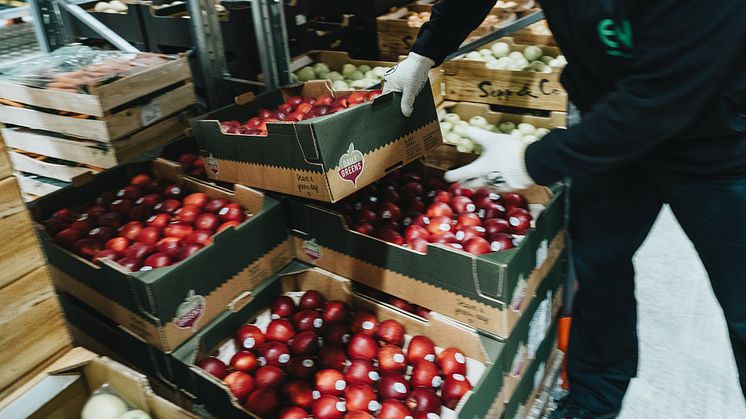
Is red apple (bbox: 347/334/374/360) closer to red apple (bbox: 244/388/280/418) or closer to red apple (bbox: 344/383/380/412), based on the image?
red apple (bbox: 344/383/380/412)

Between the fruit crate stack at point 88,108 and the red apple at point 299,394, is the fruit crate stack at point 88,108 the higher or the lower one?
the higher one

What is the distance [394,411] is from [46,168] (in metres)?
1.86

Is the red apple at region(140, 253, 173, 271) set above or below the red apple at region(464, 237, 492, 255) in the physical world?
above

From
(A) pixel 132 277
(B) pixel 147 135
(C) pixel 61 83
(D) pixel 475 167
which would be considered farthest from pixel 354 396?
(C) pixel 61 83

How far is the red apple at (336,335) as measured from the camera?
1677 millimetres

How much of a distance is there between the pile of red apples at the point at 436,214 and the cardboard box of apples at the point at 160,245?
0.30 meters

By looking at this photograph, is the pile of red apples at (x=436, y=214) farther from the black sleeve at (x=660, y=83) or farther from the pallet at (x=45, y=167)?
the pallet at (x=45, y=167)

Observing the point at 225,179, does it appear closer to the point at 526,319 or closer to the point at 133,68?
the point at 133,68

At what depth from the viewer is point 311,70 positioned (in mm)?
3232

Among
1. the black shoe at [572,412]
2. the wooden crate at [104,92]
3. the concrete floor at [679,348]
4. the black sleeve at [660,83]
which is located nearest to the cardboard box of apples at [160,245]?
the wooden crate at [104,92]

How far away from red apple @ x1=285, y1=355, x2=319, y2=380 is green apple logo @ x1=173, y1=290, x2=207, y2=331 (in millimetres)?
279

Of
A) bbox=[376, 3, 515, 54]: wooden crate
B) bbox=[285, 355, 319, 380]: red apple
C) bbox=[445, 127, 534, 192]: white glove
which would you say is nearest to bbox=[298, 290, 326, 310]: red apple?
bbox=[285, 355, 319, 380]: red apple

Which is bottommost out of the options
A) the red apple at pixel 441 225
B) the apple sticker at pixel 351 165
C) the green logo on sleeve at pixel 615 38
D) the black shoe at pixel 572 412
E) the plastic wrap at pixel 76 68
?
the black shoe at pixel 572 412

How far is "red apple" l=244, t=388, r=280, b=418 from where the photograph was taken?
146cm
